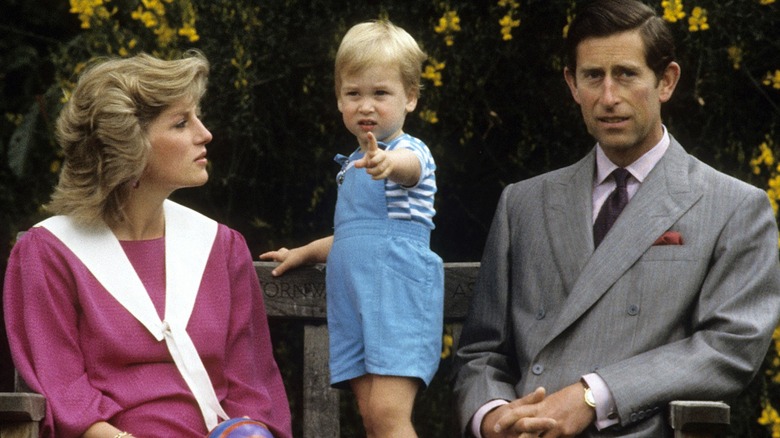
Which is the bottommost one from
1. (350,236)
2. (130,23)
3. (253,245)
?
(253,245)

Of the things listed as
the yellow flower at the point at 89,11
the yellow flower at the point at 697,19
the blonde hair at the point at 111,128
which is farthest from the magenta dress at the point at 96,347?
the yellow flower at the point at 697,19

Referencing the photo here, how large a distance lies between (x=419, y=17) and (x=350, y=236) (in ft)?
4.51

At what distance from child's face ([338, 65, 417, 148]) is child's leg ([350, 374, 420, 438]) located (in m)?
0.68

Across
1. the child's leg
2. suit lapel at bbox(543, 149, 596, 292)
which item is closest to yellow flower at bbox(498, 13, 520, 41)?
suit lapel at bbox(543, 149, 596, 292)

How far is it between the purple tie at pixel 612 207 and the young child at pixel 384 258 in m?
0.45

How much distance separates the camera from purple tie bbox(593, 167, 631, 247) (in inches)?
165

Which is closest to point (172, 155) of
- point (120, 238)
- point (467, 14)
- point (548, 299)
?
point (120, 238)

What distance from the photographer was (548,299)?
4180 mm

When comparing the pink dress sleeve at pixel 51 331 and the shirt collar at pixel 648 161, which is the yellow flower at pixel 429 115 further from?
the pink dress sleeve at pixel 51 331

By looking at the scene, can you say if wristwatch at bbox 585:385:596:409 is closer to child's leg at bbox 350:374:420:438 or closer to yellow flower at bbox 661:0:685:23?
child's leg at bbox 350:374:420:438

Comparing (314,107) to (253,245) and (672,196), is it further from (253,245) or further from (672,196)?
(672,196)

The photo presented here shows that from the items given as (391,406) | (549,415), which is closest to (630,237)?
(549,415)

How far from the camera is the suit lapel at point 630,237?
4055 mm

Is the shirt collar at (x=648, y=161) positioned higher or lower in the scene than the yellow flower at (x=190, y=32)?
lower
